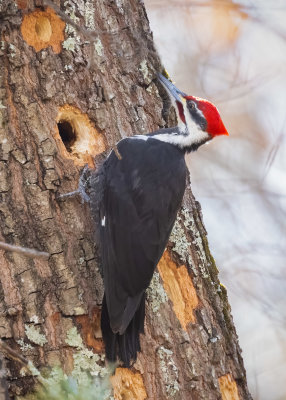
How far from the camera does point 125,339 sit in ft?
9.10

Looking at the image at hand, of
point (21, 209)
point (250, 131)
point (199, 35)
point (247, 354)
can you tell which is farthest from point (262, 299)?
point (21, 209)

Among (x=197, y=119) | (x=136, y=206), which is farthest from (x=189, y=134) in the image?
(x=136, y=206)

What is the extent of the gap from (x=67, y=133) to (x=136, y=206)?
494 millimetres

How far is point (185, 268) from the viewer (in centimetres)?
308

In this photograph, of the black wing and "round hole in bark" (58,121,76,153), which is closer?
the black wing

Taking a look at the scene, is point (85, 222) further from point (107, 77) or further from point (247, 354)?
point (247, 354)

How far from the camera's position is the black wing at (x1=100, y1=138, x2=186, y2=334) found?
2873 millimetres

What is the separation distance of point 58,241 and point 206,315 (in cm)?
78

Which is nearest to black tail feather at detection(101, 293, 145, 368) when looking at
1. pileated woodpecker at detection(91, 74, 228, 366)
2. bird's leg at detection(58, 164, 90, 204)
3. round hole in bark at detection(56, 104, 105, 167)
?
pileated woodpecker at detection(91, 74, 228, 366)

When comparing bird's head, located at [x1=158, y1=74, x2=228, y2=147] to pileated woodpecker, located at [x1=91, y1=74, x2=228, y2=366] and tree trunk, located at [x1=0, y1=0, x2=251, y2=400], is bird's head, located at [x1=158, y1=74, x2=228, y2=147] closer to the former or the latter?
pileated woodpecker, located at [x1=91, y1=74, x2=228, y2=366]

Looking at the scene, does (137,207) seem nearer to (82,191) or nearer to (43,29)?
(82,191)

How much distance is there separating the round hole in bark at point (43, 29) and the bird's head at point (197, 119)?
780mm

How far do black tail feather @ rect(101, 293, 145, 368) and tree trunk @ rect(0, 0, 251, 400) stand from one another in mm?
35

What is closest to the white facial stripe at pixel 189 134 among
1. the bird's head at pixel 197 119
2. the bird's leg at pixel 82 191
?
the bird's head at pixel 197 119
